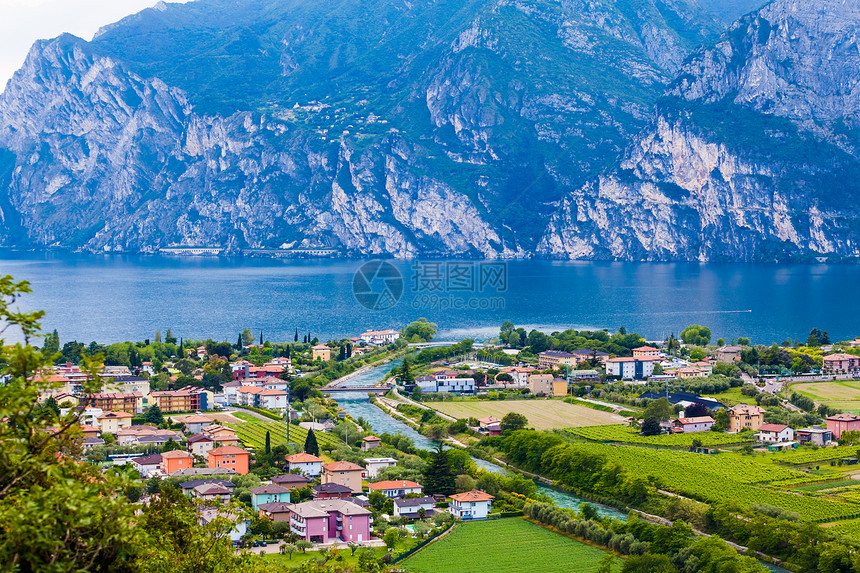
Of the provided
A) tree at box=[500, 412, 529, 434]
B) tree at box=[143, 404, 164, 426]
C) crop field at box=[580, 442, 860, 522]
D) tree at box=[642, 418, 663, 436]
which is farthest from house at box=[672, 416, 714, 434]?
tree at box=[143, 404, 164, 426]

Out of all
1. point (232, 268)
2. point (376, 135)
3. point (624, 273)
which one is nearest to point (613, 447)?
point (624, 273)

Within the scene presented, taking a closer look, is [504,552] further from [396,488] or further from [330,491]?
[330,491]

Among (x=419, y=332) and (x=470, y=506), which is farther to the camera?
(x=419, y=332)

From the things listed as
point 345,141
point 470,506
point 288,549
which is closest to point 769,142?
point 345,141

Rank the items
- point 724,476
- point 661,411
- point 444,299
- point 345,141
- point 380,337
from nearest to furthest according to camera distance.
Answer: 1. point 724,476
2. point 661,411
3. point 380,337
4. point 444,299
5. point 345,141

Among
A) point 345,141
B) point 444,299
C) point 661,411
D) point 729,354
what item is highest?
point 345,141

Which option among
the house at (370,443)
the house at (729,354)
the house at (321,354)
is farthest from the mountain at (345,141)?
the house at (370,443)
